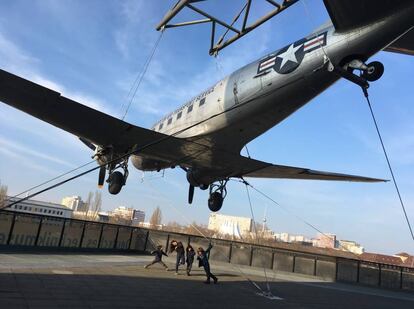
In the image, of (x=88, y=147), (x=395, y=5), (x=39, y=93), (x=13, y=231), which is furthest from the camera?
(x=13, y=231)

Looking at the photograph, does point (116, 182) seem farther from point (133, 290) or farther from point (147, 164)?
point (133, 290)

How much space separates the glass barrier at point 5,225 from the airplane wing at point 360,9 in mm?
22727

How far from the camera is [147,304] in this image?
43.4 feet

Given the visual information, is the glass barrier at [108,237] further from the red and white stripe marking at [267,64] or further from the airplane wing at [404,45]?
the airplane wing at [404,45]

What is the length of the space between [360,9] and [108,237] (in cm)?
2652

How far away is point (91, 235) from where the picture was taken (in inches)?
1216

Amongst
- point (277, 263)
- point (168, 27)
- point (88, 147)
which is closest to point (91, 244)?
point (88, 147)

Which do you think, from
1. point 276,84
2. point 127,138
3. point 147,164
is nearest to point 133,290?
point 127,138

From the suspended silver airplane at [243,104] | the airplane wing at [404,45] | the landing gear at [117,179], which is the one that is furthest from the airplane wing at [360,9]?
the landing gear at [117,179]

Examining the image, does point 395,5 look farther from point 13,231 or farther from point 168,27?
point 13,231

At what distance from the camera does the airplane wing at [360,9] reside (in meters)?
10.7

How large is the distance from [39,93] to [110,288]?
8.11m

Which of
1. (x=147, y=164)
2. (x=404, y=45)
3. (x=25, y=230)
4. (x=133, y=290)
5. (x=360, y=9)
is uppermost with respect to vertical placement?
(x=360, y=9)

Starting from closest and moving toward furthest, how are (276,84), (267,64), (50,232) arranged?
1. (276,84)
2. (267,64)
3. (50,232)
